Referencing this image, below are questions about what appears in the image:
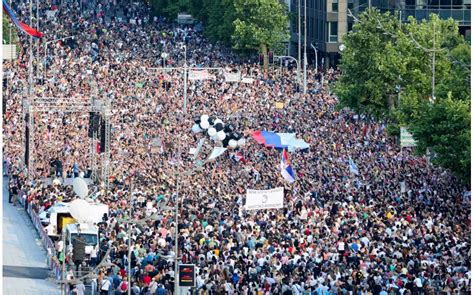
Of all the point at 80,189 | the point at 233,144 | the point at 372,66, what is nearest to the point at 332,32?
the point at 372,66

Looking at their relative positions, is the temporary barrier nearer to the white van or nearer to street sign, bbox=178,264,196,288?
the white van

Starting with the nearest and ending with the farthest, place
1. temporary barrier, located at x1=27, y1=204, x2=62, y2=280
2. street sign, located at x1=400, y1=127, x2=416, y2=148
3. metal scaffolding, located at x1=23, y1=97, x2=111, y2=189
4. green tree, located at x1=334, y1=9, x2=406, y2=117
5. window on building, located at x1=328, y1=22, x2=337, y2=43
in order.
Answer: temporary barrier, located at x1=27, y1=204, x2=62, y2=280 < street sign, located at x1=400, y1=127, x2=416, y2=148 < metal scaffolding, located at x1=23, y1=97, x2=111, y2=189 < green tree, located at x1=334, y1=9, x2=406, y2=117 < window on building, located at x1=328, y1=22, x2=337, y2=43

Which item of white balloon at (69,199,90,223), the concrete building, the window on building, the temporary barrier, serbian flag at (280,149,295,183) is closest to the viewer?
the temporary barrier

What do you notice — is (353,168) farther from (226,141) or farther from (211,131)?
(211,131)

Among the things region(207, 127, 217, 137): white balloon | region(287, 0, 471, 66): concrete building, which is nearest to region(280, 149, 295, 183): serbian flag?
region(207, 127, 217, 137): white balloon

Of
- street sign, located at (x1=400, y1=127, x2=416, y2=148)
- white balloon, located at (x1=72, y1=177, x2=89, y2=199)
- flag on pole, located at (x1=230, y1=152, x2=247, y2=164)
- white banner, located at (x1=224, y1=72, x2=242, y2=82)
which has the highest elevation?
white banner, located at (x1=224, y1=72, x2=242, y2=82)

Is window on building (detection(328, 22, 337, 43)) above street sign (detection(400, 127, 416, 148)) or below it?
above

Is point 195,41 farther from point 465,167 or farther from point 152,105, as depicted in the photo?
point 465,167
